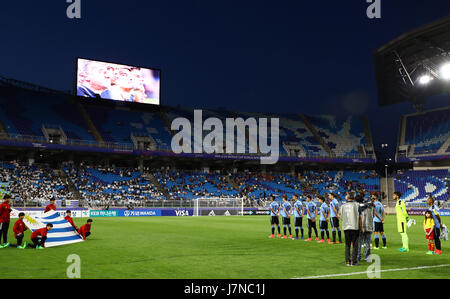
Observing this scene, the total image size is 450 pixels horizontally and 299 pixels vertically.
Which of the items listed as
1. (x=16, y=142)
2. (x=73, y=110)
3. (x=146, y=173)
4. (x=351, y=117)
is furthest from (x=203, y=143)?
(x=351, y=117)

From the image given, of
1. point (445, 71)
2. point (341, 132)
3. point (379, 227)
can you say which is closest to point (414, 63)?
point (445, 71)

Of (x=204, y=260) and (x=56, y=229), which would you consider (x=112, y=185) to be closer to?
(x=56, y=229)

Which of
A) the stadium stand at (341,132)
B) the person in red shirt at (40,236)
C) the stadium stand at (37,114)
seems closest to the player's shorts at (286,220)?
the person in red shirt at (40,236)

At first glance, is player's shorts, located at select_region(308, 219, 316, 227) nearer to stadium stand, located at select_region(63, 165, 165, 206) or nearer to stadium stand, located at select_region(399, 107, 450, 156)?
stadium stand, located at select_region(63, 165, 165, 206)

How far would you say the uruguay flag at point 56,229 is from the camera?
15773mm

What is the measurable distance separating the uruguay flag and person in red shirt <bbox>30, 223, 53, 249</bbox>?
14.6 inches

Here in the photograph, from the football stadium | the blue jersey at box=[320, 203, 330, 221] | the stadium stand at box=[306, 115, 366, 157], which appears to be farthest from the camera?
the stadium stand at box=[306, 115, 366, 157]

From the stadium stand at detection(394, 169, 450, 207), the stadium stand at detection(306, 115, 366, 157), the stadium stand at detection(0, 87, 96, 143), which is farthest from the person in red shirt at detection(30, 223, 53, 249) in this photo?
the stadium stand at detection(306, 115, 366, 157)

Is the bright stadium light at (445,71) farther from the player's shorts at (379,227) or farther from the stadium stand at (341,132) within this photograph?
the player's shorts at (379,227)

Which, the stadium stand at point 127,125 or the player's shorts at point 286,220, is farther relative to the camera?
the stadium stand at point 127,125

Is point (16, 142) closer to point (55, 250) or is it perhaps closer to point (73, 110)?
point (73, 110)

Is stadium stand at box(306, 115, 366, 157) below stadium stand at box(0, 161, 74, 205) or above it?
above

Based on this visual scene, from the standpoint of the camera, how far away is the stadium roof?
4478 centimetres

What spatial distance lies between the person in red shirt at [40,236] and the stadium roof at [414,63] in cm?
4130
